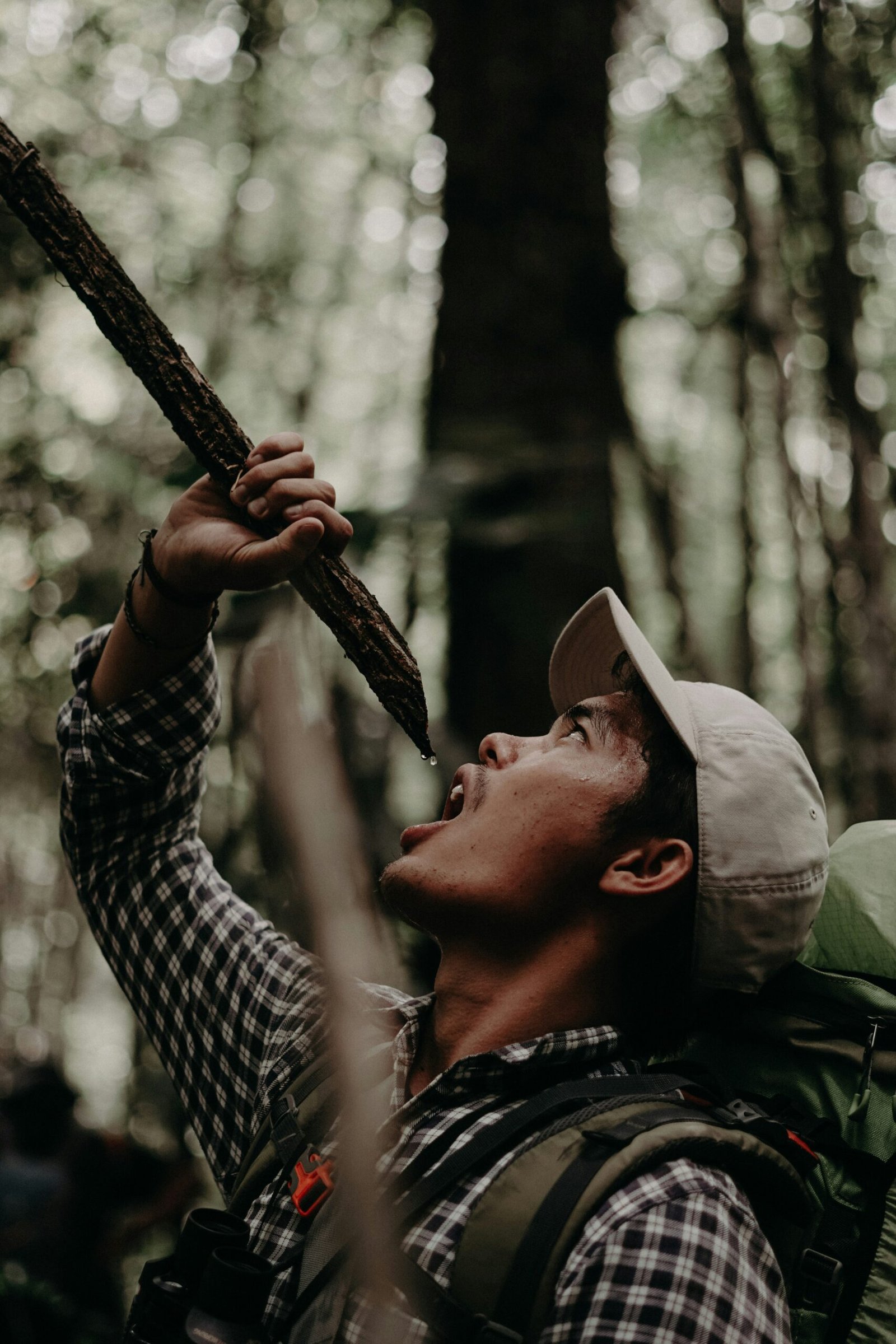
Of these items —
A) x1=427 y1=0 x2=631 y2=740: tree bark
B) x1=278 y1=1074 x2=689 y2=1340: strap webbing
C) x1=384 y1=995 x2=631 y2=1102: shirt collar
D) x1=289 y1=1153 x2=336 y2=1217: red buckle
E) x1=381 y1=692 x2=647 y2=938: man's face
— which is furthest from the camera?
x1=427 y1=0 x2=631 y2=740: tree bark

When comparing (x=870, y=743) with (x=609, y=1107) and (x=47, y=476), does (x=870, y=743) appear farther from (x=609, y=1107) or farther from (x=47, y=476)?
(x=47, y=476)

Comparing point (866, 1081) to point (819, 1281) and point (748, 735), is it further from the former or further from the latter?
point (748, 735)

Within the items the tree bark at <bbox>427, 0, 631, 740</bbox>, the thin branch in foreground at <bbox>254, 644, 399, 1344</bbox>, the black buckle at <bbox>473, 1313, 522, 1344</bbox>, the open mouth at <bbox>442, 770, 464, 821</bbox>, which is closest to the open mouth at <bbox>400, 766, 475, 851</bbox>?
the open mouth at <bbox>442, 770, 464, 821</bbox>

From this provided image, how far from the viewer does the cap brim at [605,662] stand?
204 cm

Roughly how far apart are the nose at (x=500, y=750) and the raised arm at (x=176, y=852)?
21.5 inches

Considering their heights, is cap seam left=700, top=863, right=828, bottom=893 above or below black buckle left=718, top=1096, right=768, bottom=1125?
above

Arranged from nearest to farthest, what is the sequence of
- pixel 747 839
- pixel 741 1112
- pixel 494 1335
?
1. pixel 494 1335
2. pixel 741 1112
3. pixel 747 839

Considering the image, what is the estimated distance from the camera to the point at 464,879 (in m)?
1.96

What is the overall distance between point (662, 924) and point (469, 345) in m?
2.11

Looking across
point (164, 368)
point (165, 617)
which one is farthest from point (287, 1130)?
point (164, 368)

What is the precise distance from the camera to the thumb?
1.68 m

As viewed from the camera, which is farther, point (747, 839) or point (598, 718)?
point (598, 718)

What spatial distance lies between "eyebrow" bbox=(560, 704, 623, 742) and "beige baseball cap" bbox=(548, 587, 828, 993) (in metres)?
0.12

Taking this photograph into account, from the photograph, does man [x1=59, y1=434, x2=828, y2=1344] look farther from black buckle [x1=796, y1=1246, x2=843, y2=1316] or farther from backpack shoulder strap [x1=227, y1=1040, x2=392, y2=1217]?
black buckle [x1=796, y1=1246, x2=843, y2=1316]
